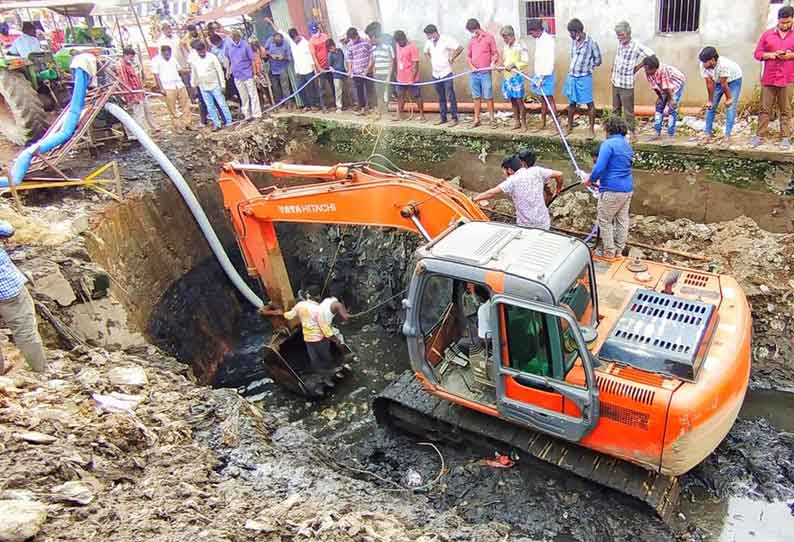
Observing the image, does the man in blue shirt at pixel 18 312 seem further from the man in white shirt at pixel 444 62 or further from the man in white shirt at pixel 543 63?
the man in white shirt at pixel 543 63

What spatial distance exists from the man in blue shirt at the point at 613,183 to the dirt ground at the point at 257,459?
1.32m

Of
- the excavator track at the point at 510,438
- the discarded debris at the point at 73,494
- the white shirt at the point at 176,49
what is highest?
the white shirt at the point at 176,49

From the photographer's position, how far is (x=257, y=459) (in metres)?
4.44

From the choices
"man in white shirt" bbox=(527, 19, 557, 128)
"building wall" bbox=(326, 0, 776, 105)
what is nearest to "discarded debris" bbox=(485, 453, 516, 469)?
"man in white shirt" bbox=(527, 19, 557, 128)

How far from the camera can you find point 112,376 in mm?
4938

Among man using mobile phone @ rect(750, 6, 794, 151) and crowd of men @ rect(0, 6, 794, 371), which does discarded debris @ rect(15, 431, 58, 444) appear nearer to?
crowd of men @ rect(0, 6, 794, 371)

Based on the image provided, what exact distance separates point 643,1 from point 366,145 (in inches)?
185

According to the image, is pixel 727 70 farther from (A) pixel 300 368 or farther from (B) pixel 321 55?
(B) pixel 321 55

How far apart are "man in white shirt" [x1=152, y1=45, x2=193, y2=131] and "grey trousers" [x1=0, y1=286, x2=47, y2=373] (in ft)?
21.6

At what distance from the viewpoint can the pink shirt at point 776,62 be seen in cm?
660

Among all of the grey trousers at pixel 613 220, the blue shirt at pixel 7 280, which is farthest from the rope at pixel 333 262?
the blue shirt at pixel 7 280

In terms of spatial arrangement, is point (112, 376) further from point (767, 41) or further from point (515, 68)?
point (767, 41)

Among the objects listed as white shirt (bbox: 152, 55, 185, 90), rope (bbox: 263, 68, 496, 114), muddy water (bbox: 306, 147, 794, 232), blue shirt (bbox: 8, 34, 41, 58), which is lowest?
muddy water (bbox: 306, 147, 794, 232)

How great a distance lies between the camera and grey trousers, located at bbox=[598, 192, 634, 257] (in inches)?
231
